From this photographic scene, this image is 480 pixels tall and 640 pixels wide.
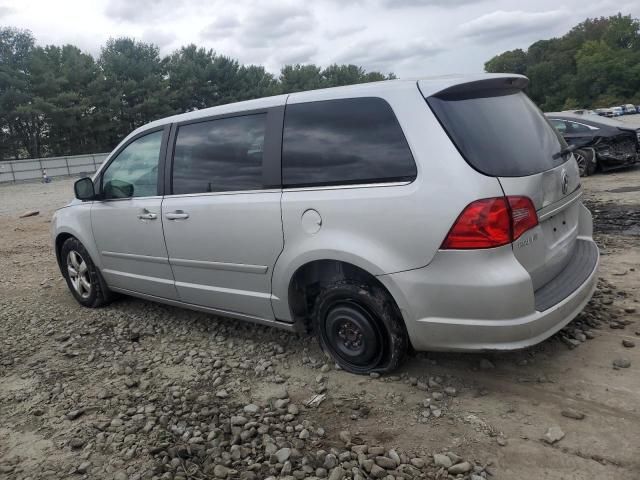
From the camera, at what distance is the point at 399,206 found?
2.84m

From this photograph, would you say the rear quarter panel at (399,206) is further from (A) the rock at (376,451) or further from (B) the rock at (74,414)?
(B) the rock at (74,414)

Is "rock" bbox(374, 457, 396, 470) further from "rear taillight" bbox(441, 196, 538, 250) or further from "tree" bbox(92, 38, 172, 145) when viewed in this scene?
"tree" bbox(92, 38, 172, 145)

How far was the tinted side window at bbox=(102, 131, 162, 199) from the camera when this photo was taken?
430 cm

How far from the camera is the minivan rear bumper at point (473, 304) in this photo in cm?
270

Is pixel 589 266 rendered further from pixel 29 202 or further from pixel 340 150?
pixel 29 202

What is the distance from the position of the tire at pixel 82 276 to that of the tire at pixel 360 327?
103 inches

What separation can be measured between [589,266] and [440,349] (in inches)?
48.6

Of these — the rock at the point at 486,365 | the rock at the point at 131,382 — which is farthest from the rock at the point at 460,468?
the rock at the point at 131,382

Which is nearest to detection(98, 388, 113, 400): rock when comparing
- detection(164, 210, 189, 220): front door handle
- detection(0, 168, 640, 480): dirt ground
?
detection(0, 168, 640, 480): dirt ground

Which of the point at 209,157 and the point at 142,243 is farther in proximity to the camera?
the point at 142,243

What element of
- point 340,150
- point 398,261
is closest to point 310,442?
point 398,261

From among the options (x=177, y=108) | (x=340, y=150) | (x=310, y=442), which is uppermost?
(x=177, y=108)

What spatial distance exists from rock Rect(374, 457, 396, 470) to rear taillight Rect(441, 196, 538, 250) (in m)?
1.09

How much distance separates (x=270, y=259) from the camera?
3447mm
